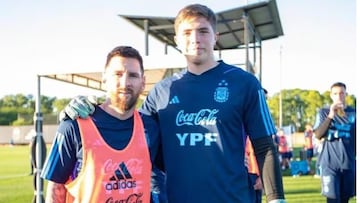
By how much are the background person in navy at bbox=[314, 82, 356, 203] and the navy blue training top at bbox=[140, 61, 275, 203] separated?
181 inches

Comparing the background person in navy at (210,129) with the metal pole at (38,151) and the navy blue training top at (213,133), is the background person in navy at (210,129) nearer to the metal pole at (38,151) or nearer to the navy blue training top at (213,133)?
the navy blue training top at (213,133)

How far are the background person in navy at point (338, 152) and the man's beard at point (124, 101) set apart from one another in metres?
4.79

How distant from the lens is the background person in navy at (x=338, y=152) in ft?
24.2

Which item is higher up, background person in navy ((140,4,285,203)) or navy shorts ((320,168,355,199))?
background person in navy ((140,4,285,203))

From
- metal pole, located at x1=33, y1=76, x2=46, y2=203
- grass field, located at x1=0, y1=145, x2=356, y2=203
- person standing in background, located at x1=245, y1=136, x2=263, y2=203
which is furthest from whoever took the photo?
grass field, located at x1=0, y1=145, x2=356, y2=203

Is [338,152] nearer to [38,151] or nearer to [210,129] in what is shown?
[38,151]

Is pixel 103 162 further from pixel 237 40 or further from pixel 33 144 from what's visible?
pixel 237 40

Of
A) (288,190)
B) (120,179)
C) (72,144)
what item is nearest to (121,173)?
(120,179)

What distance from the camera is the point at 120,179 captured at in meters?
2.86

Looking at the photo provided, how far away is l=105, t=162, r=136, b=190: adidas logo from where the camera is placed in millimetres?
2842

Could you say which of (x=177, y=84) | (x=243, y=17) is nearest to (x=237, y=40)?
(x=243, y=17)

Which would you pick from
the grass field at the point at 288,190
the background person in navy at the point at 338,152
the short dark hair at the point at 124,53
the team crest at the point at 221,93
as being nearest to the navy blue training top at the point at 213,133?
the team crest at the point at 221,93

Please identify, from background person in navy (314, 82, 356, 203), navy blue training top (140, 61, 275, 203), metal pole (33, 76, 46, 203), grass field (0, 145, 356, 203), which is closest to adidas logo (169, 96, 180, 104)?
navy blue training top (140, 61, 275, 203)

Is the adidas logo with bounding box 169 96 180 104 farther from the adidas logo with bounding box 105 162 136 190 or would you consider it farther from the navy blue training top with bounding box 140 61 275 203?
the adidas logo with bounding box 105 162 136 190
